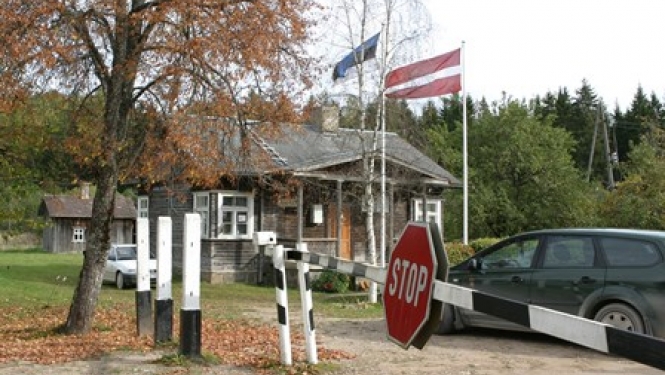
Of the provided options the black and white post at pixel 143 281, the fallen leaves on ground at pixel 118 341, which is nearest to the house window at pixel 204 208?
the fallen leaves on ground at pixel 118 341

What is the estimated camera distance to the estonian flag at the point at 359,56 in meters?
21.9

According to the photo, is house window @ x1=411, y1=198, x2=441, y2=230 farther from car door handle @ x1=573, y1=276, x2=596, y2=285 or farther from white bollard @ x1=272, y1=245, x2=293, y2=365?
white bollard @ x1=272, y1=245, x2=293, y2=365

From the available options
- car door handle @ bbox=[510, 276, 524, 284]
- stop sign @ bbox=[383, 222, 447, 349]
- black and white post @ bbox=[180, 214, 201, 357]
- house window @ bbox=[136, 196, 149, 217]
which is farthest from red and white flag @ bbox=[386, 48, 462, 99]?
stop sign @ bbox=[383, 222, 447, 349]

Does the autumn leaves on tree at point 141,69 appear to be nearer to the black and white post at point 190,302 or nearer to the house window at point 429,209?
the black and white post at point 190,302

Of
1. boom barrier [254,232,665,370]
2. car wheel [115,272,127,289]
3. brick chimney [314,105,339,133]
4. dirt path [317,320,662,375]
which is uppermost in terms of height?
brick chimney [314,105,339,133]

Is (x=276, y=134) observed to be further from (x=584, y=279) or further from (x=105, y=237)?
(x=584, y=279)

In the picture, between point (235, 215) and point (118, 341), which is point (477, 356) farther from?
point (235, 215)

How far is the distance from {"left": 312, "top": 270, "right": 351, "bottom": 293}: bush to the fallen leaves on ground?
1220 cm

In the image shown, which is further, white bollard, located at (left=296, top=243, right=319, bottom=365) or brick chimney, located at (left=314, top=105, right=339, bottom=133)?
brick chimney, located at (left=314, top=105, right=339, bottom=133)

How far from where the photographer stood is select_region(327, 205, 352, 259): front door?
29.9 meters

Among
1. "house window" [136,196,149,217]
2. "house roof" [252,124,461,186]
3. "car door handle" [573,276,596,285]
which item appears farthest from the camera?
"house window" [136,196,149,217]

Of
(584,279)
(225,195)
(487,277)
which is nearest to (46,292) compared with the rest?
(225,195)

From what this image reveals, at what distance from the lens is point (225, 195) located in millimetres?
28266

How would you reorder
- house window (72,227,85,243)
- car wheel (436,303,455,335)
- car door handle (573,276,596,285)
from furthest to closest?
house window (72,227,85,243) → car wheel (436,303,455,335) → car door handle (573,276,596,285)
